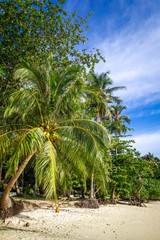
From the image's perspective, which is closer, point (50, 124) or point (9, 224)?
point (9, 224)

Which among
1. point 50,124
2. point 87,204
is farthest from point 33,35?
point 87,204

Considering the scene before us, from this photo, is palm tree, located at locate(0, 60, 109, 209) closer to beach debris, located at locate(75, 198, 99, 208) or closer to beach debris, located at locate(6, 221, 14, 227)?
beach debris, located at locate(6, 221, 14, 227)

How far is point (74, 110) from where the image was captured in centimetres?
702

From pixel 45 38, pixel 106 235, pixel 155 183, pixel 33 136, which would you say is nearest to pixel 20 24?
pixel 45 38

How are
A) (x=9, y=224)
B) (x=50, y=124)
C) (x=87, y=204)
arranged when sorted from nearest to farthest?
(x=9, y=224) → (x=50, y=124) → (x=87, y=204)

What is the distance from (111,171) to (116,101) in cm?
771

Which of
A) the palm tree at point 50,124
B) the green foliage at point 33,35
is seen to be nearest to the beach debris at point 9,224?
the palm tree at point 50,124

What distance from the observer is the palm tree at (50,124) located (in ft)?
16.9

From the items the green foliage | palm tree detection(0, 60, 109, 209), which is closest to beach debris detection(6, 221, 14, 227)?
palm tree detection(0, 60, 109, 209)

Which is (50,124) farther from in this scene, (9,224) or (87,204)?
(87,204)

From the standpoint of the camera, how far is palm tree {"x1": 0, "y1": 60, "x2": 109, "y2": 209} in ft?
16.9

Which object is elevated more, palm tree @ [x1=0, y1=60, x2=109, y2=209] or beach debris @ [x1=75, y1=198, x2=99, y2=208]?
palm tree @ [x1=0, y1=60, x2=109, y2=209]

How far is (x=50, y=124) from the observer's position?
6.29 metres

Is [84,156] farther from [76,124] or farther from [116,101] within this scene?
[116,101]
